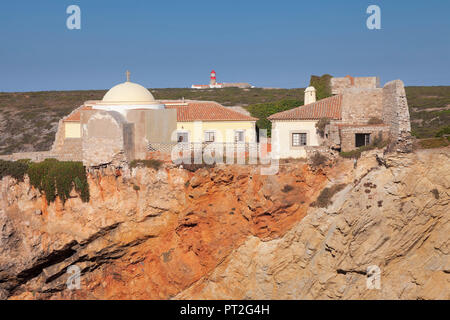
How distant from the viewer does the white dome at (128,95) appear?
92.6ft

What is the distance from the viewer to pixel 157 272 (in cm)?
2678

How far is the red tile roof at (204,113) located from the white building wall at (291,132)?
367 centimetres

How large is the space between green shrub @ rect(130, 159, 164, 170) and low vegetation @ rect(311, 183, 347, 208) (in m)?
7.88

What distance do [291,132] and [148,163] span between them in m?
7.56

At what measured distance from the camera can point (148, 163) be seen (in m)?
25.9

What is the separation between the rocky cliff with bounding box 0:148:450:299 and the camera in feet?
73.6

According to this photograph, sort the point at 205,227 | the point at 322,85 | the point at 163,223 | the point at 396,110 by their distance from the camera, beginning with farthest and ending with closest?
the point at 322,85 → the point at 163,223 → the point at 205,227 → the point at 396,110

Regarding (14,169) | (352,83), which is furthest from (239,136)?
(14,169)

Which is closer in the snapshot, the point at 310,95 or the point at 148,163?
the point at 148,163

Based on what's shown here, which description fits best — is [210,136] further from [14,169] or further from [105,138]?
[14,169]

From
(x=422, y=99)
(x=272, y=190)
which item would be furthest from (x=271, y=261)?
(x=422, y=99)

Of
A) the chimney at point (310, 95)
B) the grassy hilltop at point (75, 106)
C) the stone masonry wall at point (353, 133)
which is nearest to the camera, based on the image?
the stone masonry wall at point (353, 133)

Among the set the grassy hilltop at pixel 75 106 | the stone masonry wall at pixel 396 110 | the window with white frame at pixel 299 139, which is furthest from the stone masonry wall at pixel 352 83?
the grassy hilltop at pixel 75 106

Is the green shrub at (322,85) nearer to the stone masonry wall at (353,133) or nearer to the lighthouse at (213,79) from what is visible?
the stone masonry wall at (353,133)
